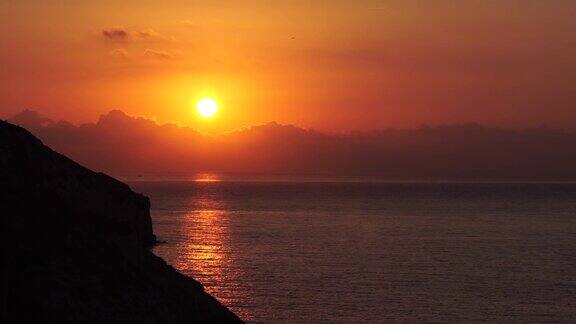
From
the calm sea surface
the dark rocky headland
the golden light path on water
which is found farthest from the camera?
the golden light path on water

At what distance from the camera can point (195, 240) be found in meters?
127

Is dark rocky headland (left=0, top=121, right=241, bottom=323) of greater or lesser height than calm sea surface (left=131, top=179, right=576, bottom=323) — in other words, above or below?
above

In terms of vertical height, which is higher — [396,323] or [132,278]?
[132,278]

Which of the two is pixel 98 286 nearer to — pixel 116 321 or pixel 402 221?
pixel 116 321

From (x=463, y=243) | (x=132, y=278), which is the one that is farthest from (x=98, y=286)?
(x=463, y=243)

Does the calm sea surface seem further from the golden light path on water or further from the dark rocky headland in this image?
the dark rocky headland

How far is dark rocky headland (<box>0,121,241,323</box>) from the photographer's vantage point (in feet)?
123

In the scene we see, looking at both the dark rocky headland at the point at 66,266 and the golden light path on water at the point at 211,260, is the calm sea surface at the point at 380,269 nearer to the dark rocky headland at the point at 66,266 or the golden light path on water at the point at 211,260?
the golden light path on water at the point at 211,260

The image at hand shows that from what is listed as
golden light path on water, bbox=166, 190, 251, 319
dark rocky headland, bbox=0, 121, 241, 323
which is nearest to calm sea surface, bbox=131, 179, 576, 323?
golden light path on water, bbox=166, 190, 251, 319

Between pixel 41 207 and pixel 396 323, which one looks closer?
pixel 41 207

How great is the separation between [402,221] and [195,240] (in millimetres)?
68046

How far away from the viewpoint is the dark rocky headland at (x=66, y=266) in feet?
123

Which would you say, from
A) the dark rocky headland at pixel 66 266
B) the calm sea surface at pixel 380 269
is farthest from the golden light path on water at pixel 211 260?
the dark rocky headland at pixel 66 266

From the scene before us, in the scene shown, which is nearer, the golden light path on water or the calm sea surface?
the calm sea surface
